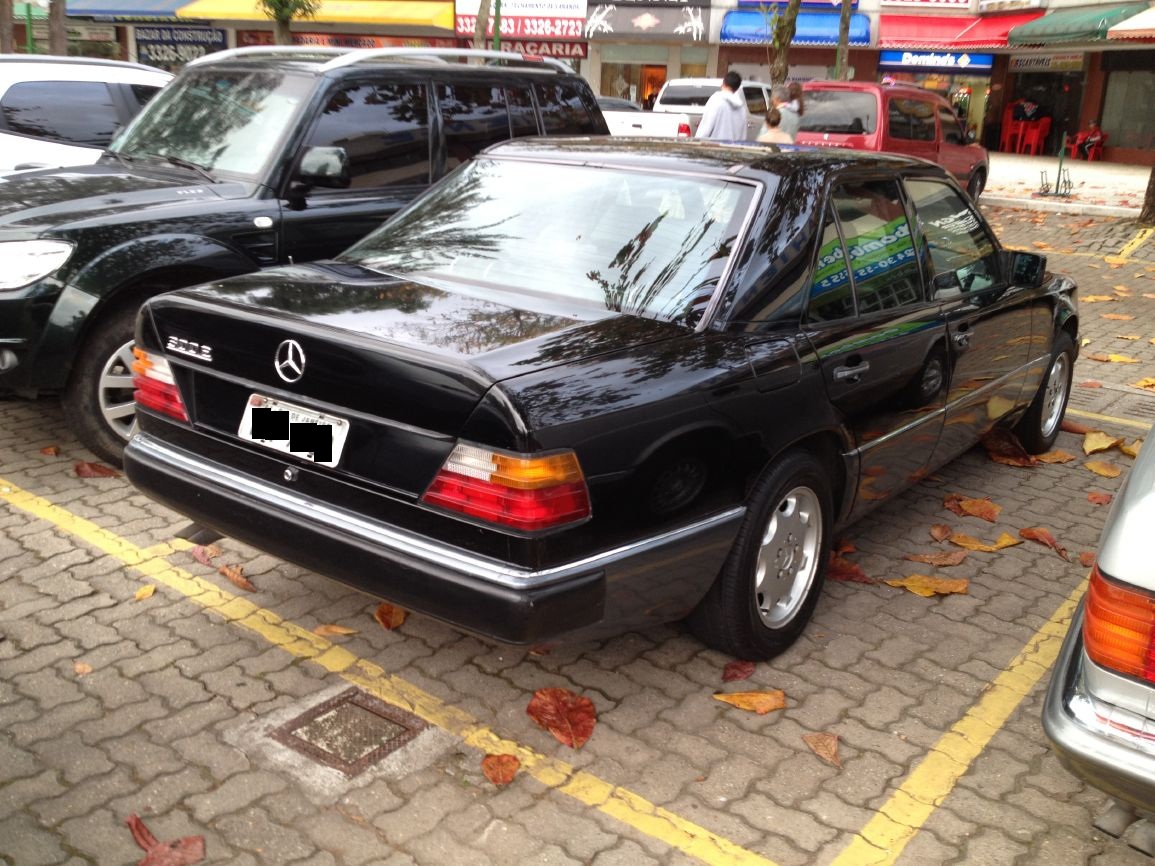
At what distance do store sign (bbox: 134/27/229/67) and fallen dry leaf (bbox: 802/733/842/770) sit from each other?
36.8 metres

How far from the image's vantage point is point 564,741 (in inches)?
130

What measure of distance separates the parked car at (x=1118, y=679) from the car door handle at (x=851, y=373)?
1.32 metres

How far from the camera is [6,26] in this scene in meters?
16.1

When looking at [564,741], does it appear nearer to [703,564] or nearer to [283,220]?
[703,564]

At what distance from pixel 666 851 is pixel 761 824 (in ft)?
0.98

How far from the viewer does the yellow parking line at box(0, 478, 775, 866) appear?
2.93m

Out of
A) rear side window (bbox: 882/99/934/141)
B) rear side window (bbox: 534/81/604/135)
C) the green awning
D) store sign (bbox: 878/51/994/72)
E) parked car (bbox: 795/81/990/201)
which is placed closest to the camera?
Result: rear side window (bbox: 534/81/604/135)

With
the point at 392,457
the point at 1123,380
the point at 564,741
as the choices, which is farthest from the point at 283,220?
the point at 1123,380

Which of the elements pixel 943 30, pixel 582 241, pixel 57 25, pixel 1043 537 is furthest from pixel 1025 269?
pixel 943 30

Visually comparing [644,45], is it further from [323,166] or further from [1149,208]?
[323,166]

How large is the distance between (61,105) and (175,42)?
30729mm

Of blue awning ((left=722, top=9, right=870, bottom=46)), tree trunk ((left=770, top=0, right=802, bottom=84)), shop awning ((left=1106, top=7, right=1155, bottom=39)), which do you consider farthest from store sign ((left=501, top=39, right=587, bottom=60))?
tree trunk ((left=770, top=0, right=802, bottom=84))

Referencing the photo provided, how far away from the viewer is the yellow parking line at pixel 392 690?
2928 mm

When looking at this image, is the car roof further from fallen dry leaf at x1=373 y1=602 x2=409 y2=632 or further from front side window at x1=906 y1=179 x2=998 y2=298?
fallen dry leaf at x1=373 y1=602 x2=409 y2=632
